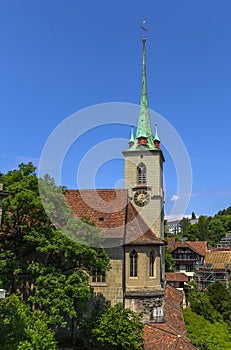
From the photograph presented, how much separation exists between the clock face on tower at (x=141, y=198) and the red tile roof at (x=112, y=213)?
9.44m

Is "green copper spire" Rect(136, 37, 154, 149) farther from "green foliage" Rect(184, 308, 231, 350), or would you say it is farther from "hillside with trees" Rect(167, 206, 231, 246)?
"hillside with trees" Rect(167, 206, 231, 246)

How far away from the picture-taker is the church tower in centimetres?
3847

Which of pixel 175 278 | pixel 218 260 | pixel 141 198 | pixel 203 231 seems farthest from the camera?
pixel 203 231

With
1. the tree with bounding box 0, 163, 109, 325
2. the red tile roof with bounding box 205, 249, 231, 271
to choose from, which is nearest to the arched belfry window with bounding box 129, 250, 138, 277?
the tree with bounding box 0, 163, 109, 325

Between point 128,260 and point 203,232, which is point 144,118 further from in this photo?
point 203,232

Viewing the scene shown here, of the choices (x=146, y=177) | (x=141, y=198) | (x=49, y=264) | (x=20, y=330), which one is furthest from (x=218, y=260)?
(x=20, y=330)

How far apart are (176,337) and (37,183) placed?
12752 millimetres

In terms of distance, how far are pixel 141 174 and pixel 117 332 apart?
2224 cm

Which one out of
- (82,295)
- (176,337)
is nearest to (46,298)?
(82,295)

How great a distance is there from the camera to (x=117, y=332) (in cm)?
2012

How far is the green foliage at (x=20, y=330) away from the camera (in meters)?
14.6

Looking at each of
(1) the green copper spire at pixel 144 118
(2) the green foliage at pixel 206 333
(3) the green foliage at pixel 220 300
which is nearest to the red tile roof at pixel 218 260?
(3) the green foliage at pixel 220 300

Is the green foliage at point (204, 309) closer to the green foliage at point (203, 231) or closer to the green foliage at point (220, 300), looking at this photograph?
the green foliage at point (220, 300)

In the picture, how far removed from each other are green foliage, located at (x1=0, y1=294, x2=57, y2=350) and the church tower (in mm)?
23104
